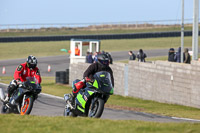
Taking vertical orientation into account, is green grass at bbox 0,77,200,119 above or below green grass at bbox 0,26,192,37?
below

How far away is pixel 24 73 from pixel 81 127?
4549 mm

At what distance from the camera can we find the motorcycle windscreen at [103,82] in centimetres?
1088

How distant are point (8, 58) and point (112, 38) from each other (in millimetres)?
17541

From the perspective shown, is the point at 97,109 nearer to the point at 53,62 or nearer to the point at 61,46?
the point at 53,62

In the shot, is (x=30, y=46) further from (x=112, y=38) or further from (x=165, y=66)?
(x=165, y=66)

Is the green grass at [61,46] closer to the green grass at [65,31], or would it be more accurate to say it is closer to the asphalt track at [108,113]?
the green grass at [65,31]

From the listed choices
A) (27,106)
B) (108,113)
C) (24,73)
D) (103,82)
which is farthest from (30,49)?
(103,82)

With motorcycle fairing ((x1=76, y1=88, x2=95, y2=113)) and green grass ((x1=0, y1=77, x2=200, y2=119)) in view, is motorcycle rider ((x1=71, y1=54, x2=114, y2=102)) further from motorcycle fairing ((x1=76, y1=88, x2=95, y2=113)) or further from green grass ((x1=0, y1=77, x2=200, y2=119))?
green grass ((x1=0, y1=77, x2=200, y2=119))

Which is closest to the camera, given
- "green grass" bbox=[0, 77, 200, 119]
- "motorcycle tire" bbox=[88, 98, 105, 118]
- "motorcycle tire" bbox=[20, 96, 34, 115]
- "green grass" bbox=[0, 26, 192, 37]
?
"motorcycle tire" bbox=[88, 98, 105, 118]

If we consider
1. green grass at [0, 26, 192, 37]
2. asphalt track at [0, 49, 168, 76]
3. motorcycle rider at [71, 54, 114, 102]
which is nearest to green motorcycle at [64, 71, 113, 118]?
motorcycle rider at [71, 54, 114, 102]

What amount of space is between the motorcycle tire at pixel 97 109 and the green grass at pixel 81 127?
77 cm

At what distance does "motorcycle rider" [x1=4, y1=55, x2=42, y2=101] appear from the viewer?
1273cm

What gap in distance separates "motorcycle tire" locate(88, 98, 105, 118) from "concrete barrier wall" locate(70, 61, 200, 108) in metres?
7.83

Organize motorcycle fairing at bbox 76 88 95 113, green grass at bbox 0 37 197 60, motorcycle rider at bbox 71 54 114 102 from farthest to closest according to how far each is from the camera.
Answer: green grass at bbox 0 37 197 60, motorcycle rider at bbox 71 54 114 102, motorcycle fairing at bbox 76 88 95 113
